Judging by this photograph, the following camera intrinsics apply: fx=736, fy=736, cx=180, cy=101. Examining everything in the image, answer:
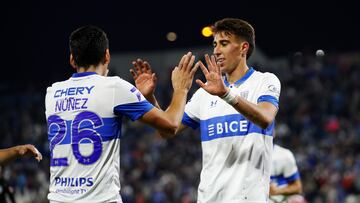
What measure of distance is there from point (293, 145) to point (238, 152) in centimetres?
1422

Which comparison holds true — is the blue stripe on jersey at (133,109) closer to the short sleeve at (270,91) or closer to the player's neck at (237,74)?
the short sleeve at (270,91)

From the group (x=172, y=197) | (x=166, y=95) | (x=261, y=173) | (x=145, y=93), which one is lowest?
(x=172, y=197)

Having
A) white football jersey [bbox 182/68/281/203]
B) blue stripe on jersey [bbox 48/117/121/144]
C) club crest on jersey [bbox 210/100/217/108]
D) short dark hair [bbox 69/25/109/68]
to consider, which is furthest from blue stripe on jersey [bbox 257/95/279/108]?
short dark hair [bbox 69/25/109/68]

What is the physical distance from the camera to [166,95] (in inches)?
994

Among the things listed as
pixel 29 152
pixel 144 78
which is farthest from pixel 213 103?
pixel 29 152

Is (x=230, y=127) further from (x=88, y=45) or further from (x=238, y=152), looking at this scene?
(x=88, y=45)

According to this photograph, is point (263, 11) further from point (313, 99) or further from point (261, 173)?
point (261, 173)

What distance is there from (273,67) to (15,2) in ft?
36.1

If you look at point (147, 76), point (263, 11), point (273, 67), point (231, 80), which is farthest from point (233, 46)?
point (263, 11)

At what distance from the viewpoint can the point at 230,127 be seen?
5.81m

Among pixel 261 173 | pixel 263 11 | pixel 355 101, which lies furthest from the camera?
pixel 263 11

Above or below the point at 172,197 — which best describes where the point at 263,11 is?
above

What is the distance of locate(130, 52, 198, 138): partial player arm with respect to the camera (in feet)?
16.6

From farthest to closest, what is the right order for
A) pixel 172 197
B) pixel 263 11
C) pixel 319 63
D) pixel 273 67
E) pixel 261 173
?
pixel 263 11
pixel 273 67
pixel 319 63
pixel 172 197
pixel 261 173
